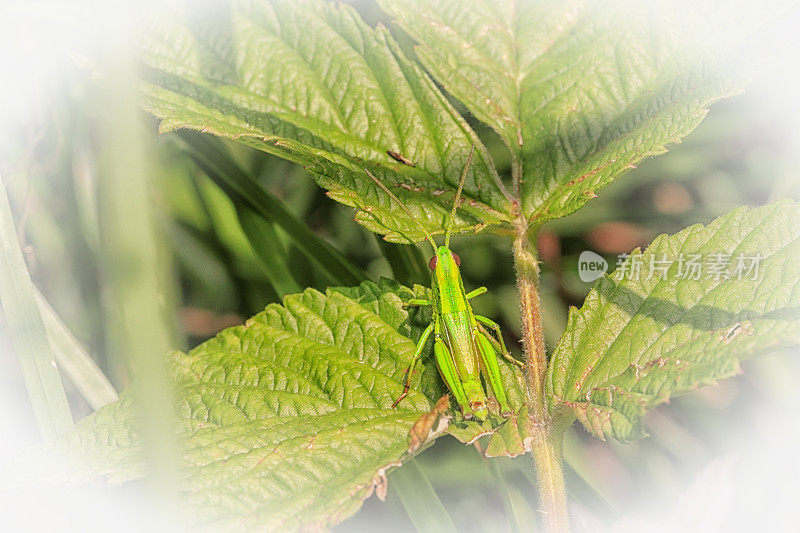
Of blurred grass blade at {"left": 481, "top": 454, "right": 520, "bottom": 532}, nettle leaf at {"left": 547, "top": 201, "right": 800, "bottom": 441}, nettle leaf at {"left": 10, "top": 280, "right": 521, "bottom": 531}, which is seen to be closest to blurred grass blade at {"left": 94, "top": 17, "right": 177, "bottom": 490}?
nettle leaf at {"left": 10, "top": 280, "right": 521, "bottom": 531}

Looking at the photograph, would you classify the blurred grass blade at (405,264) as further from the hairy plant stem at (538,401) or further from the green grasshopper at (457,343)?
the hairy plant stem at (538,401)

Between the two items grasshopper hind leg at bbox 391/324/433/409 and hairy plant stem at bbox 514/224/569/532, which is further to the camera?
grasshopper hind leg at bbox 391/324/433/409

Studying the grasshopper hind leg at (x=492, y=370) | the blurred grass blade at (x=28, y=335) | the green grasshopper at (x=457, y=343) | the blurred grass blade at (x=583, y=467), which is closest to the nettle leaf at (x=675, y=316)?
the grasshopper hind leg at (x=492, y=370)

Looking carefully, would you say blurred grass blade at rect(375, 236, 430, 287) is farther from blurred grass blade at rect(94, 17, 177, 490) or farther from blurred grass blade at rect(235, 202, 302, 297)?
blurred grass blade at rect(94, 17, 177, 490)

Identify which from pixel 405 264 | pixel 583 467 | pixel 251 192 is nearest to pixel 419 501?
pixel 583 467

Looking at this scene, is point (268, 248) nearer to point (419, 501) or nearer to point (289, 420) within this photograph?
point (289, 420)
